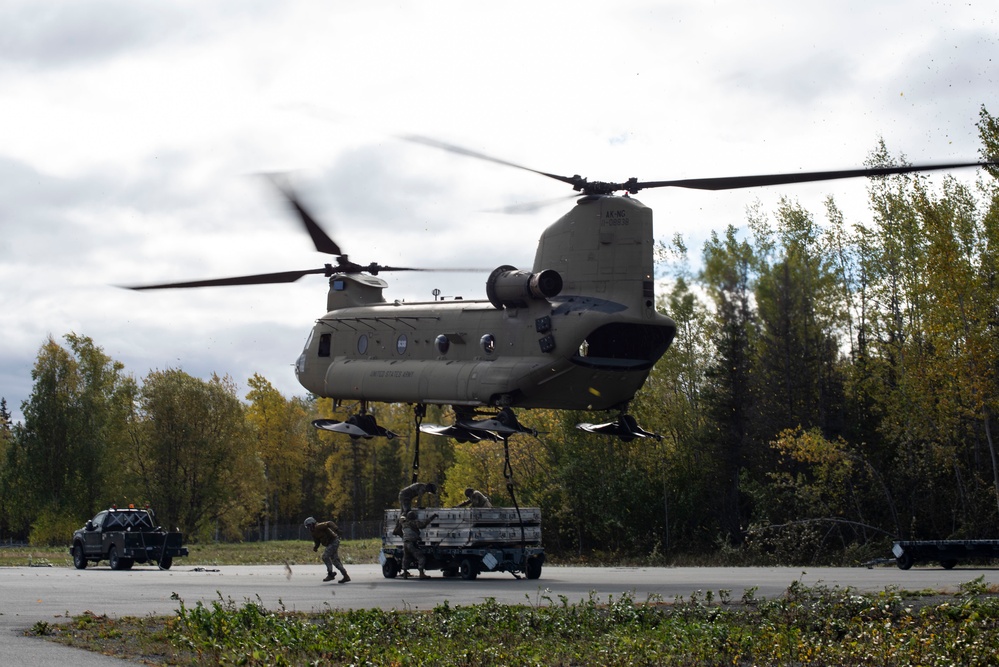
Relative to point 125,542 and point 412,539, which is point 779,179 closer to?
point 412,539

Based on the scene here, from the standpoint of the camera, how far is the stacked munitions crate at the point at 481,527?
23.4m

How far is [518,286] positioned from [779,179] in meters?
6.80

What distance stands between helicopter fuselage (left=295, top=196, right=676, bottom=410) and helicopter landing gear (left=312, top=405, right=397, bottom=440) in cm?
124

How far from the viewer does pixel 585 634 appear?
40.5ft

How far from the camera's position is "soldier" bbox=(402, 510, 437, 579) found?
23797 mm

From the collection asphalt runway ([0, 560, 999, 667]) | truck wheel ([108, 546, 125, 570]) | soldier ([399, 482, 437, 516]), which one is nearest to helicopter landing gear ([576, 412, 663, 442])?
asphalt runway ([0, 560, 999, 667])

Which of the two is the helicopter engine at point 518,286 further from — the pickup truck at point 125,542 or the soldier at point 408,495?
the pickup truck at point 125,542

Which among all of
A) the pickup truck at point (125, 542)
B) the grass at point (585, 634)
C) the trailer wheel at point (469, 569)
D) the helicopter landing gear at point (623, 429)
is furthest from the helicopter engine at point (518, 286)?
the pickup truck at point (125, 542)

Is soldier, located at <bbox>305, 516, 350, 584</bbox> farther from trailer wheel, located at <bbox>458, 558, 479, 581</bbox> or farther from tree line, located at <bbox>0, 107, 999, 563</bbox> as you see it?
tree line, located at <bbox>0, 107, 999, 563</bbox>

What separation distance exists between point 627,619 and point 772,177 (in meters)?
9.57

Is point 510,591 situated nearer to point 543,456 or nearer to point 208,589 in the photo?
point 208,589

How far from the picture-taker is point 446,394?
25.5m

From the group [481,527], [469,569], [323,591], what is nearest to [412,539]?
[469,569]

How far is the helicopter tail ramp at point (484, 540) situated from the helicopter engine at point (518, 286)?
4649mm
